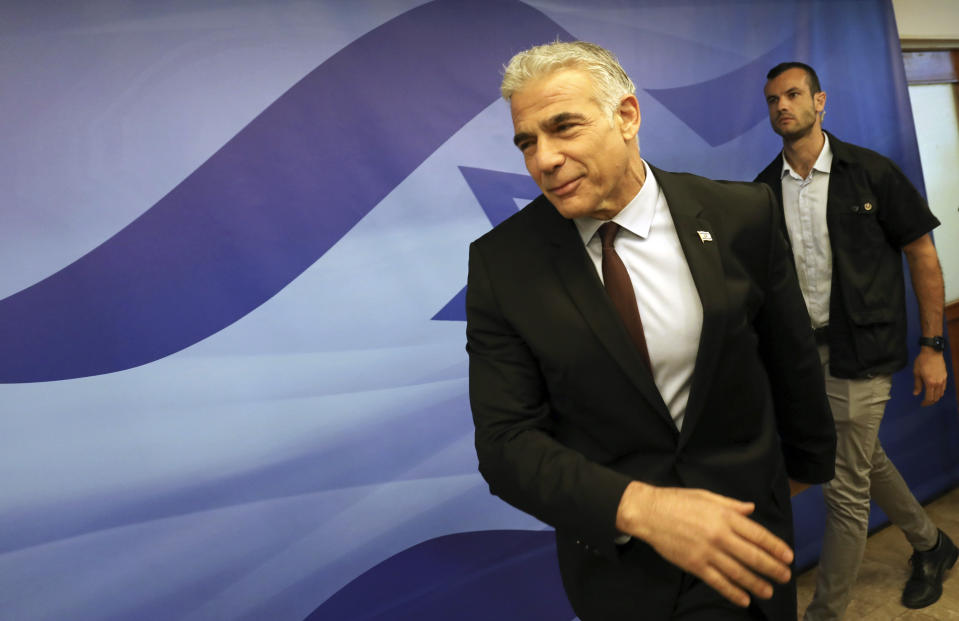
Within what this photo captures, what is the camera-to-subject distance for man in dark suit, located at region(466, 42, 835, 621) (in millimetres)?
1236

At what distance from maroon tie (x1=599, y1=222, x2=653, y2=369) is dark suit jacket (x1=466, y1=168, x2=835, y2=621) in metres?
0.04

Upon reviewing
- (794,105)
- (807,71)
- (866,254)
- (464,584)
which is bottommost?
(464,584)

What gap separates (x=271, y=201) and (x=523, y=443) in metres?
1.17

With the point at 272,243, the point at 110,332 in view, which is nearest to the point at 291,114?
the point at 272,243

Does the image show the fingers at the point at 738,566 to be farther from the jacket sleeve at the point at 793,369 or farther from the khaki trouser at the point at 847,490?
the khaki trouser at the point at 847,490

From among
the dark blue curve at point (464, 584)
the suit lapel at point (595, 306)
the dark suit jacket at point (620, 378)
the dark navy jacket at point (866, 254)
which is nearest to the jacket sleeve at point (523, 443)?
the dark suit jacket at point (620, 378)

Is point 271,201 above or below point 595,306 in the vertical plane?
above

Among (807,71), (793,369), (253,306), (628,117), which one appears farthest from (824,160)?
(253,306)

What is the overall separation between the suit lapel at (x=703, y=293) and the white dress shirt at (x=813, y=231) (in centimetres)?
146

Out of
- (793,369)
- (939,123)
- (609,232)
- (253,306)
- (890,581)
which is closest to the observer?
(609,232)

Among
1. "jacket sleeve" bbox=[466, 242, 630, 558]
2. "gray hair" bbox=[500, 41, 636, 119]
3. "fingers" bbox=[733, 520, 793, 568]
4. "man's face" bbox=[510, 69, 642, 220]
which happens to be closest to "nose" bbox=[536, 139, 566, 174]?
"man's face" bbox=[510, 69, 642, 220]

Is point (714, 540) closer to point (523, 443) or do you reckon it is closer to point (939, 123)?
point (523, 443)

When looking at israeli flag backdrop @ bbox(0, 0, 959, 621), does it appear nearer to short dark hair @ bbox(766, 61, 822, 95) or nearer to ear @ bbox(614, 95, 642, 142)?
short dark hair @ bbox(766, 61, 822, 95)

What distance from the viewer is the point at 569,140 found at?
1.24 m
